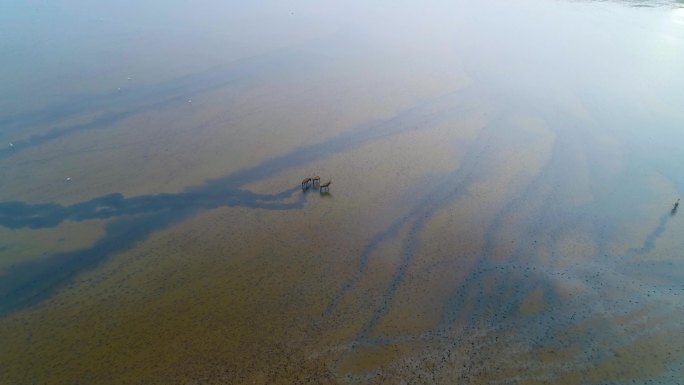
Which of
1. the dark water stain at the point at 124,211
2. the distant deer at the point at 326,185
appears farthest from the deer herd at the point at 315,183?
the dark water stain at the point at 124,211

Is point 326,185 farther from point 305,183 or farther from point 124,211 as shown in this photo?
point 124,211

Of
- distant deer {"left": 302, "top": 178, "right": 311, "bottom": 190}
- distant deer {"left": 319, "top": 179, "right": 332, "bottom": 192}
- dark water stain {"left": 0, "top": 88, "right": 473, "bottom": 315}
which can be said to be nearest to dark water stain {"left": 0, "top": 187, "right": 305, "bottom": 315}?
dark water stain {"left": 0, "top": 88, "right": 473, "bottom": 315}

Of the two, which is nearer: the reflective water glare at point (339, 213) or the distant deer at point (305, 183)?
the reflective water glare at point (339, 213)

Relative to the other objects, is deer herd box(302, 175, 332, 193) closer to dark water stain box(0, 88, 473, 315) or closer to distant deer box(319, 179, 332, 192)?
distant deer box(319, 179, 332, 192)

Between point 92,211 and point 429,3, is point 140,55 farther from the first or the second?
point 429,3

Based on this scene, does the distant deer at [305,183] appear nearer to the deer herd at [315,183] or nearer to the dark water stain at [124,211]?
the deer herd at [315,183]

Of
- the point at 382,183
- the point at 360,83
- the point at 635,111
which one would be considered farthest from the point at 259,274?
the point at 635,111

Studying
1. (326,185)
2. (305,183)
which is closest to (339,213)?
(326,185)
